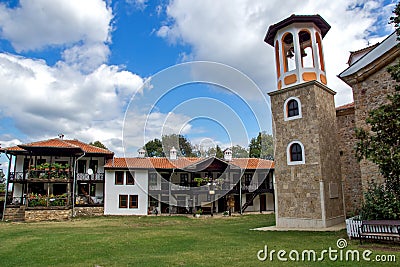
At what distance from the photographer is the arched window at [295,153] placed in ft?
37.0

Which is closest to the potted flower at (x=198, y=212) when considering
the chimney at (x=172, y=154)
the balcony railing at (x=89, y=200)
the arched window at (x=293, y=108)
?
the chimney at (x=172, y=154)

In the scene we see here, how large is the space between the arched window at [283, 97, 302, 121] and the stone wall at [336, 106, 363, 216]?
284cm

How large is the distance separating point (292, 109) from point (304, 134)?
3.72 feet

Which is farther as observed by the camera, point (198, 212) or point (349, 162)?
point (198, 212)

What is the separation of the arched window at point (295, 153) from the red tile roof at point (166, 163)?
Result: 9.48 meters

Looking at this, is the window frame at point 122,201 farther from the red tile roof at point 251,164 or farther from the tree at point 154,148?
the tree at point 154,148

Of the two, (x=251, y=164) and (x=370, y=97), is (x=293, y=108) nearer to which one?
(x=370, y=97)

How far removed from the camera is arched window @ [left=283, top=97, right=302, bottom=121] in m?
11.5

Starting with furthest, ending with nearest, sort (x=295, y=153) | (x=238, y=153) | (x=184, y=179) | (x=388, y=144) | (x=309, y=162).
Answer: (x=238, y=153) → (x=184, y=179) → (x=295, y=153) → (x=309, y=162) → (x=388, y=144)

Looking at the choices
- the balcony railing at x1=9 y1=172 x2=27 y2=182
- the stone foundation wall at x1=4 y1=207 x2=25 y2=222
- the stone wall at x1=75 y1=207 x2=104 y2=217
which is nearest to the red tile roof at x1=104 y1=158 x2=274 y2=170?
the stone wall at x1=75 y1=207 x2=104 y2=217

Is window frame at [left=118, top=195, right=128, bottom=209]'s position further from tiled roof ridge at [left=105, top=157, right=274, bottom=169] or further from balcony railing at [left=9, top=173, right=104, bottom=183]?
balcony railing at [left=9, top=173, right=104, bottom=183]

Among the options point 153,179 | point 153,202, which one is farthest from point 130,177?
point 153,202

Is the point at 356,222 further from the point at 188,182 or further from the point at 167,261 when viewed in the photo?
the point at 188,182

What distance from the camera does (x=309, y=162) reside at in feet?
36.2
